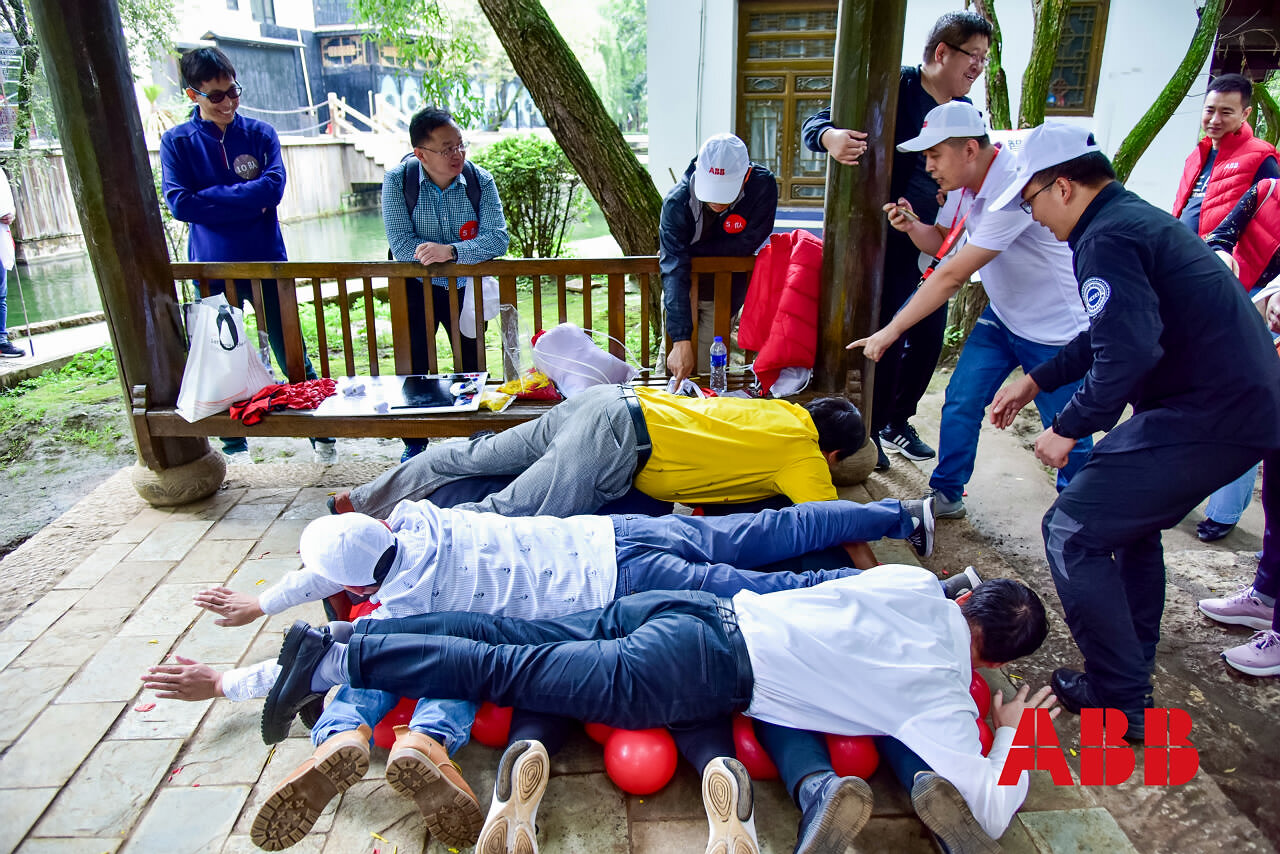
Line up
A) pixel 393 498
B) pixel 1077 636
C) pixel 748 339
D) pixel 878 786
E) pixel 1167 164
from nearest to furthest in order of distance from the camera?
pixel 878 786 → pixel 1077 636 → pixel 393 498 → pixel 748 339 → pixel 1167 164

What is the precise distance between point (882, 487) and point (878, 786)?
225cm

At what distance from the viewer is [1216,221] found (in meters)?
4.60

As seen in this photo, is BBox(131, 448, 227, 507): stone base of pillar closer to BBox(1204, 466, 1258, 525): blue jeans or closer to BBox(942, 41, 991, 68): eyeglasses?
BBox(942, 41, 991, 68): eyeglasses

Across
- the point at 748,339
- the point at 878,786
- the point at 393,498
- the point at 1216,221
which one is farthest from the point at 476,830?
the point at 1216,221

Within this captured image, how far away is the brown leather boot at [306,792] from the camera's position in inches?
79.0

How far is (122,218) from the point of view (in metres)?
3.88

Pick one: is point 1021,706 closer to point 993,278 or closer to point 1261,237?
point 993,278

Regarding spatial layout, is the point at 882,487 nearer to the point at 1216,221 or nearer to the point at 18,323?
the point at 1216,221

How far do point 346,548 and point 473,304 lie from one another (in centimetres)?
245

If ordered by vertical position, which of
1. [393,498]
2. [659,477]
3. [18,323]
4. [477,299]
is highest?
[477,299]

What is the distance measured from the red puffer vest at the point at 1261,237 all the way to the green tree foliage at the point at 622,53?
31533 millimetres

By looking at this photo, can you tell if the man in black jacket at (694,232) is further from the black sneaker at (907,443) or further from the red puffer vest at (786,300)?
the black sneaker at (907,443)

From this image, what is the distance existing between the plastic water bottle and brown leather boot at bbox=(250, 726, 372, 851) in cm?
269

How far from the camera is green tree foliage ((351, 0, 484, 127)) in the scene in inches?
304
